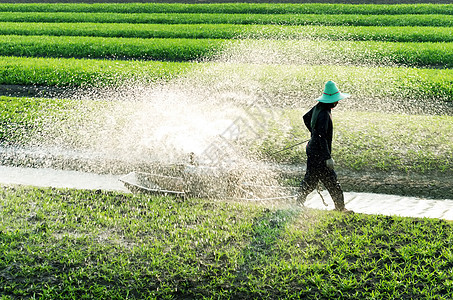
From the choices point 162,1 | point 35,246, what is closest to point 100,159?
point 35,246

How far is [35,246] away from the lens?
18.2 ft

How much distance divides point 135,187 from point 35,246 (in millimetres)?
1984

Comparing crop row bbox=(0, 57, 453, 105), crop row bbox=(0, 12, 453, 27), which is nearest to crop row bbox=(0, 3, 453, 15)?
crop row bbox=(0, 12, 453, 27)

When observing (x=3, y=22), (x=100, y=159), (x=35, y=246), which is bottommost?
(x=35, y=246)

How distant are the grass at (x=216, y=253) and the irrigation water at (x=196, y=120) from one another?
1.51 metres

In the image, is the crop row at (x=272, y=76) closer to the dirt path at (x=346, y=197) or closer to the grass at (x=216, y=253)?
the dirt path at (x=346, y=197)

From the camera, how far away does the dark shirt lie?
6238mm

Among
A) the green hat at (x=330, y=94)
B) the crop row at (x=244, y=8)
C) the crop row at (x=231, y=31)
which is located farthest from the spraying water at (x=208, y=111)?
the crop row at (x=244, y=8)

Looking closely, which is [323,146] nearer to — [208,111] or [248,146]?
[248,146]

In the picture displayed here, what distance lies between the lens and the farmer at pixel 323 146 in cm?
622

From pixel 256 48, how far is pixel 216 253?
13.3 meters

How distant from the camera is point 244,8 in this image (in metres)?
25.4

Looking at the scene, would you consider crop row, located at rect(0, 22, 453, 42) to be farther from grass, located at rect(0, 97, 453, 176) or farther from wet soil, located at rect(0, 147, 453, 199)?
wet soil, located at rect(0, 147, 453, 199)

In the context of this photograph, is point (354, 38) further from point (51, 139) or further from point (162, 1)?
point (162, 1)
